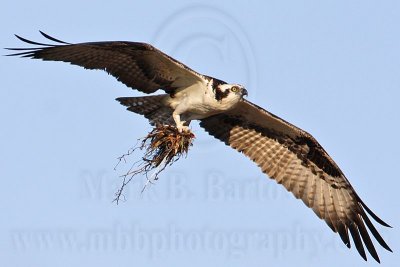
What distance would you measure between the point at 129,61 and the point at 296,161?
324 centimetres

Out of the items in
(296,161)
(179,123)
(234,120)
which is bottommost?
(296,161)

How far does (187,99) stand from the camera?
1419cm

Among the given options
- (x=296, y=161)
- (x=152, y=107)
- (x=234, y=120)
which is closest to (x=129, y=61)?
(x=152, y=107)

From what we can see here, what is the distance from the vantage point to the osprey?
1380 centimetres

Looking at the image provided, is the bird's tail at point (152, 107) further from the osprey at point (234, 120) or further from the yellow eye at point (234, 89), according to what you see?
the yellow eye at point (234, 89)

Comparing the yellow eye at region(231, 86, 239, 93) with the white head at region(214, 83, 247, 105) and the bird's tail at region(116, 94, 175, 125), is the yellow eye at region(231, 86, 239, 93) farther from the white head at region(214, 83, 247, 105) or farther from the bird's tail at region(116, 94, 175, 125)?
the bird's tail at region(116, 94, 175, 125)

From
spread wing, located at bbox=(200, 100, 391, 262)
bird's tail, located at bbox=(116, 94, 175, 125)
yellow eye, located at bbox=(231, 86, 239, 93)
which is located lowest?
spread wing, located at bbox=(200, 100, 391, 262)

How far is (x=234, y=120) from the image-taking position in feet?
50.9

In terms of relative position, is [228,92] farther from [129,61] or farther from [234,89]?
[129,61]

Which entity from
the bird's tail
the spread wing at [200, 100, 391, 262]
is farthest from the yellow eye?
the bird's tail

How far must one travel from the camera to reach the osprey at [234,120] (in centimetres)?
1380

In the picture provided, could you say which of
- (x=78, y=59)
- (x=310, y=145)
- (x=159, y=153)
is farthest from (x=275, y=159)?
(x=78, y=59)

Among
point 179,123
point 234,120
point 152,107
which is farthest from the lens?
point 234,120

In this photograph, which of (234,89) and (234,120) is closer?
(234,89)
